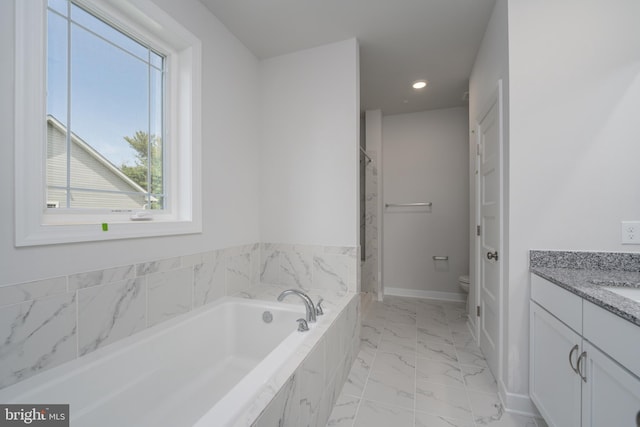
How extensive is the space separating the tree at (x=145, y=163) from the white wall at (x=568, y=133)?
2.10 m

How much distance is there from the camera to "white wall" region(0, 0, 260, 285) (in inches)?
37.6

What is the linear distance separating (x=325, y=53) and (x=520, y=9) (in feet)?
4.27

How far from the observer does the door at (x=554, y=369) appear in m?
1.10

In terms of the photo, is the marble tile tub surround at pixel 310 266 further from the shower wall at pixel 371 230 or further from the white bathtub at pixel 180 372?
the shower wall at pixel 371 230

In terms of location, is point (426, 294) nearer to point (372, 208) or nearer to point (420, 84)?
point (372, 208)

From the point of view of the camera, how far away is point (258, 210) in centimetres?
241

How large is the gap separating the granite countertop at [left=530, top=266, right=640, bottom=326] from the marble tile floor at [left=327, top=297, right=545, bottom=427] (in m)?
0.84

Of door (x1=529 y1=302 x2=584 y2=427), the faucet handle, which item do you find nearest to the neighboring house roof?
the faucet handle

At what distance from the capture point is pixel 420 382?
180 centimetres

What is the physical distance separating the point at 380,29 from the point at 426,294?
3.13 metres

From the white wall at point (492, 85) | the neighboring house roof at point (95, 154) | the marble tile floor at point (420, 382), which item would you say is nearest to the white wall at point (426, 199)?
the marble tile floor at point (420, 382)

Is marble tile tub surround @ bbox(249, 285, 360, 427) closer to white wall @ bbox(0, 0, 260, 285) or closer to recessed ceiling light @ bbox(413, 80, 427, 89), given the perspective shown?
white wall @ bbox(0, 0, 260, 285)

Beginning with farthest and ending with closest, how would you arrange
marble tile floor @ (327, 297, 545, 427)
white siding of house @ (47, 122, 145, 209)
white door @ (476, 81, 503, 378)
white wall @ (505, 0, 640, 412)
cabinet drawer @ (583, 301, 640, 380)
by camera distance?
white door @ (476, 81, 503, 378)
marble tile floor @ (327, 297, 545, 427)
white wall @ (505, 0, 640, 412)
white siding of house @ (47, 122, 145, 209)
cabinet drawer @ (583, 301, 640, 380)

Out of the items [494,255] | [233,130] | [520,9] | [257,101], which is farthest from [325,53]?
[494,255]
